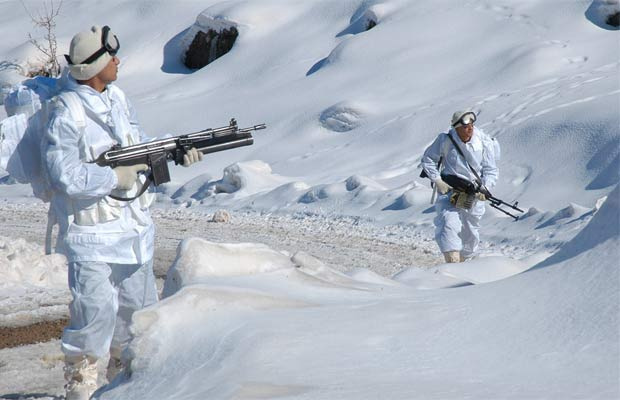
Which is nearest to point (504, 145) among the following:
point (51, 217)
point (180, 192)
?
point (180, 192)

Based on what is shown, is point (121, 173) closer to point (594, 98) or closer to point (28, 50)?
point (594, 98)

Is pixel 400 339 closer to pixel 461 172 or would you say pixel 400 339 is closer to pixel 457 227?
pixel 457 227

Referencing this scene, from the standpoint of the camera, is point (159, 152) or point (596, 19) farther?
point (596, 19)

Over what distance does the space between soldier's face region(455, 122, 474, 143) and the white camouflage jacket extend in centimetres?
392

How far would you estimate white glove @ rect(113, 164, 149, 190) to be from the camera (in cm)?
482

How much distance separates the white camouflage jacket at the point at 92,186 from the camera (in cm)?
468

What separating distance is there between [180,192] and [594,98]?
615 cm

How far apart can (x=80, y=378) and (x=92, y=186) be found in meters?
0.86

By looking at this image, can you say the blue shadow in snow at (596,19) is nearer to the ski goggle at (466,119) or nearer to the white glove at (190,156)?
the ski goggle at (466,119)

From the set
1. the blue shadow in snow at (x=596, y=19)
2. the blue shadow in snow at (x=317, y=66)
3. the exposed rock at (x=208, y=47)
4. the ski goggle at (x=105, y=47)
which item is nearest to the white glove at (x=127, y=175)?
the ski goggle at (x=105, y=47)

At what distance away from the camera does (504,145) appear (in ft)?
51.3

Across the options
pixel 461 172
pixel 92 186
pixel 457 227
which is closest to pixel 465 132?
pixel 461 172

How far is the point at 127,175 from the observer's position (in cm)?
485

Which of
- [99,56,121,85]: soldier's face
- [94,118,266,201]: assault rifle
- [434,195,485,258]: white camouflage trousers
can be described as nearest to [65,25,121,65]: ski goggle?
[99,56,121,85]: soldier's face
